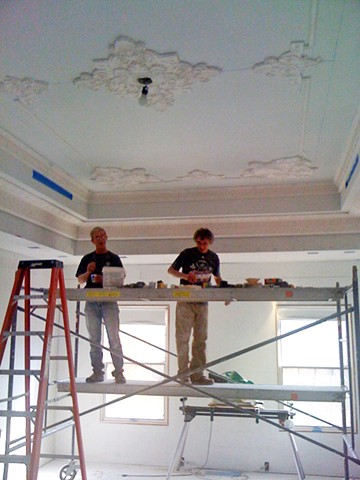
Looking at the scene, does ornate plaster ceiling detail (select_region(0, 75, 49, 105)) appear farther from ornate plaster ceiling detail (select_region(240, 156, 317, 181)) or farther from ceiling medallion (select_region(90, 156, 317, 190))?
ornate plaster ceiling detail (select_region(240, 156, 317, 181))

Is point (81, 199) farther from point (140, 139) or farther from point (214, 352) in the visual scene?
point (214, 352)

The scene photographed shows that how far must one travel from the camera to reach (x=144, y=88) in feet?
10.5

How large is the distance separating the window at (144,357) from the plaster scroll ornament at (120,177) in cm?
239

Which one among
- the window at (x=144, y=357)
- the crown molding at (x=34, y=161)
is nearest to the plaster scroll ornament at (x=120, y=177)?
the crown molding at (x=34, y=161)

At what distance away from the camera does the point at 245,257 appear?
6207mm

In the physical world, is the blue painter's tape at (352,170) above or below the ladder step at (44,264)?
above

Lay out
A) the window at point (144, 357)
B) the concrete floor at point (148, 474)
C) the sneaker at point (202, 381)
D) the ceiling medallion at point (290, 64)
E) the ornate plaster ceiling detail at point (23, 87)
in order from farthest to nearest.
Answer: the window at point (144, 357) → the concrete floor at point (148, 474) → the sneaker at point (202, 381) → the ornate plaster ceiling detail at point (23, 87) → the ceiling medallion at point (290, 64)

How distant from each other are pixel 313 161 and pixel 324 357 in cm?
316

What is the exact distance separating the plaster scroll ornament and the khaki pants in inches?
60.9

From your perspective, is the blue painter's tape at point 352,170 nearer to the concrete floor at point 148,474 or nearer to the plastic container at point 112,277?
the plastic container at point 112,277

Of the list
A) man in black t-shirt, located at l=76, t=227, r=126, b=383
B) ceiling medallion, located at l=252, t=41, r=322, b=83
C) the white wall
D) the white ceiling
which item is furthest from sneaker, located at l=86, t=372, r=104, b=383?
ceiling medallion, located at l=252, t=41, r=322, b=83

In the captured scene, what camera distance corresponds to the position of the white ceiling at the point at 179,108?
99.0 inches

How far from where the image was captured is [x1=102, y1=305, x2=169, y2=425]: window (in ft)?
22.5

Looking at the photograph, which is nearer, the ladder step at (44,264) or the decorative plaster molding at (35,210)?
the ladder step at (44,264)
